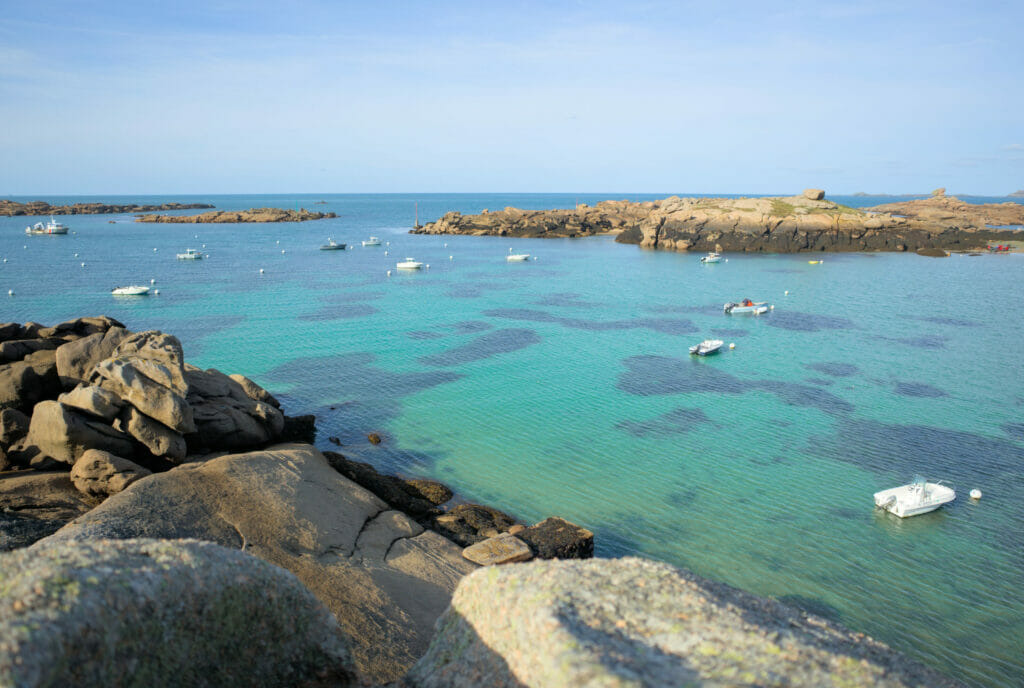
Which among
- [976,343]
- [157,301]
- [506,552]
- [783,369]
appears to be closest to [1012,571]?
[506,552]

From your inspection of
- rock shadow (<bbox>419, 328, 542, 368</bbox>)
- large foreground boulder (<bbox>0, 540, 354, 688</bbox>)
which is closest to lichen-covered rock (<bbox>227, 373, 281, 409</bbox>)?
rock shadow (<bbox>419, 328, 542, 368</bbox>)

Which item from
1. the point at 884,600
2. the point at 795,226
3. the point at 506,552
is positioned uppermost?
the point at 795,226

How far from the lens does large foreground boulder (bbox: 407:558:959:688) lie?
542 centimetres

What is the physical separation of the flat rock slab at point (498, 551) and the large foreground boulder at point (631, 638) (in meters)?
8.33

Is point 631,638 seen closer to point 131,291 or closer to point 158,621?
point 158,621

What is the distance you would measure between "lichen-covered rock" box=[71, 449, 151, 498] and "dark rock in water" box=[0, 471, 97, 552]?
31 centimetres

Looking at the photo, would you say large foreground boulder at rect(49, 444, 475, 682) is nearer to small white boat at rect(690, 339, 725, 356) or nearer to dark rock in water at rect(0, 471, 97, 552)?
dark rock in water at rect(0, 471, 97, 552)

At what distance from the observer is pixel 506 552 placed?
53.1 ft

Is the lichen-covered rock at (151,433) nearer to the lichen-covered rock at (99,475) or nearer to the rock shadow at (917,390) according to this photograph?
the lichen-covered rock at (99,475)

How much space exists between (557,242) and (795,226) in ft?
136

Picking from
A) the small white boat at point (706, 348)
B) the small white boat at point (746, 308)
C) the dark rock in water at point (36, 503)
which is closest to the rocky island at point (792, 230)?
the small white boat at point (746, 308)

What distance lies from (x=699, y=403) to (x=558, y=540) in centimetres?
1597

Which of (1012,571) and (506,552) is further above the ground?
(506,552)

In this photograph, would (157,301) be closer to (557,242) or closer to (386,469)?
(386,469)
